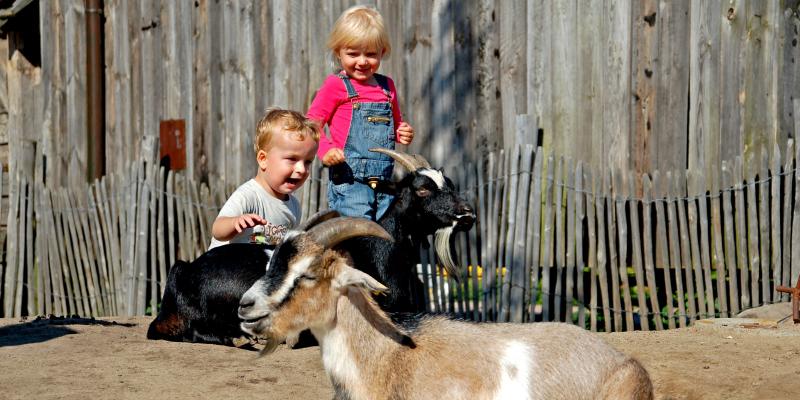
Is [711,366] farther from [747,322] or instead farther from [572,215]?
[572,215]

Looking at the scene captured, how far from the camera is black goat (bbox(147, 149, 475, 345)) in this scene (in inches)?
238

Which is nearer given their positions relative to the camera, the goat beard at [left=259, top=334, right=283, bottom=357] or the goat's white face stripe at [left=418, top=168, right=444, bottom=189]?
the goat beard at [left=259, top=334, right=283, bottom=357]

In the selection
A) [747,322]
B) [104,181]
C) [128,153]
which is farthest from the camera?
[128,153]

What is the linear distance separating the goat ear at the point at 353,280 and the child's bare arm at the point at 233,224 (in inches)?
56.1

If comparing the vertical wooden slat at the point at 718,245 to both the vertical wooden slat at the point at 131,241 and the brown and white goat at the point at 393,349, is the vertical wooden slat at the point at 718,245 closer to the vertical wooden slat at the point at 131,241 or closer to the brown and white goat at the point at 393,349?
the brown and white goat at the point at 393,349

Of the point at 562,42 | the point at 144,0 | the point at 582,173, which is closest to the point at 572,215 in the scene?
the point at 582,173

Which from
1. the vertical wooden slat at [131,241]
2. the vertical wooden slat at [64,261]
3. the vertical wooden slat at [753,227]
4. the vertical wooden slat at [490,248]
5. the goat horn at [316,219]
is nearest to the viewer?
the goat horn at [316,219]

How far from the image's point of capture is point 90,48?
443 inches

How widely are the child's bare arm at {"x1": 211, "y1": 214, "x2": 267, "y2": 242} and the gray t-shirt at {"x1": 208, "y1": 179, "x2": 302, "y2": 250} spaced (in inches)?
2.8

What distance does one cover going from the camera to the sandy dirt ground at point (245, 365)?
519 cm

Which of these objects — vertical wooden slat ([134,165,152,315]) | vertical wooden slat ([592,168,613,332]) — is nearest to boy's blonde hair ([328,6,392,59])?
vertical wooden slat ([592,168,613,332])

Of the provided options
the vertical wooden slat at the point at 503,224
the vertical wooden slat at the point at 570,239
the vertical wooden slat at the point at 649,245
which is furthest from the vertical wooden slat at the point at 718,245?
the vertical wooden slat at the point at 503,224

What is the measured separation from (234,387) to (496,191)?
10.9 ft

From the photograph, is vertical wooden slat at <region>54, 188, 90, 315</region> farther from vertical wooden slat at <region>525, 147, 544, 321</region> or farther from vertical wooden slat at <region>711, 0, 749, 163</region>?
vertical wooden slat at <region>711, 0, 749, 163</region>
